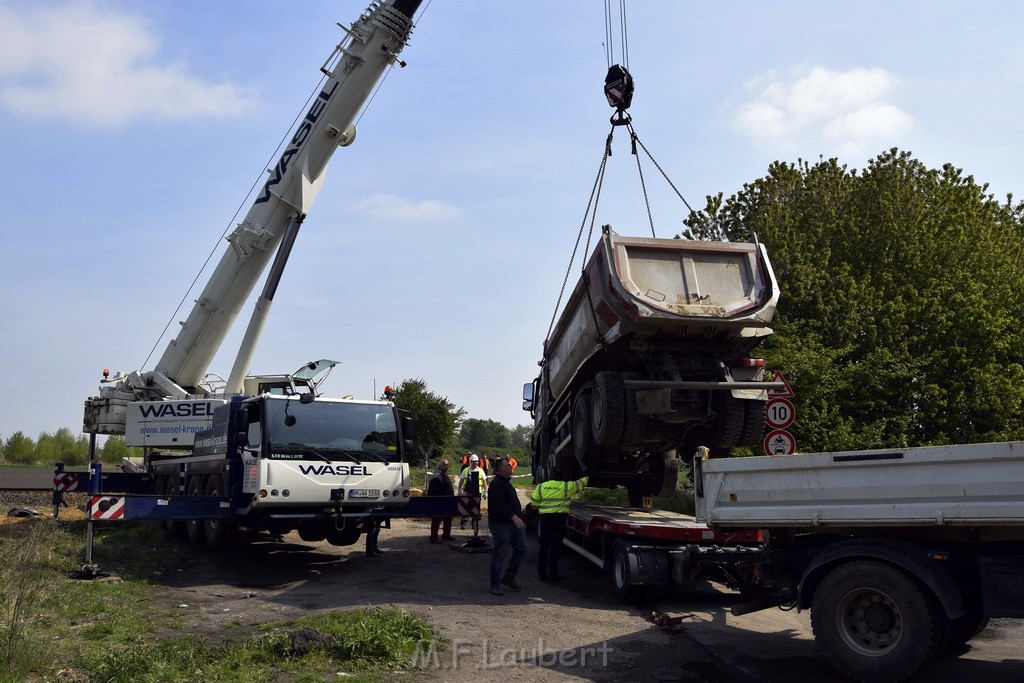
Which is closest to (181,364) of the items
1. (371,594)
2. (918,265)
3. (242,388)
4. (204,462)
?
(242,388)

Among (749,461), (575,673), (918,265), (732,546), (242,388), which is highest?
(918,265)

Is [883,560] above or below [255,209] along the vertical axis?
below

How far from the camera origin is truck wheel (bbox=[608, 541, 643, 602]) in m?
8.81

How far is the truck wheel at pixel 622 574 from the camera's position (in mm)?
8812

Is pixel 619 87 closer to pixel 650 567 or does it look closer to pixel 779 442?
pixel 779 442

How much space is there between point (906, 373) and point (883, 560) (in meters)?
11.7

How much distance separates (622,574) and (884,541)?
3.52 m

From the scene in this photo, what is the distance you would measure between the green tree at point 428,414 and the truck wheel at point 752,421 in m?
26.8

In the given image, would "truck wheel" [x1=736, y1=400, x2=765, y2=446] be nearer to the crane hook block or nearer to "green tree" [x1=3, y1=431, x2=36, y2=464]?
the crane hook block

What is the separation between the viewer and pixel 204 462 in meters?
12.2

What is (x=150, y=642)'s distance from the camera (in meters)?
6.80

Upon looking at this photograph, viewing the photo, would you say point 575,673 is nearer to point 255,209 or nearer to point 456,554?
point 456,554

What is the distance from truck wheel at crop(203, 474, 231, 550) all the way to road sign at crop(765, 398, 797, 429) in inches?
278

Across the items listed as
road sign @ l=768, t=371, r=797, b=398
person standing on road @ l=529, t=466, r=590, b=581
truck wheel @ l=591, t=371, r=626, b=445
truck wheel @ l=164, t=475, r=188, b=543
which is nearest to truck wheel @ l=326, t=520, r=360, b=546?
truck wheel @ l=164, t=475, r=188, b=543
